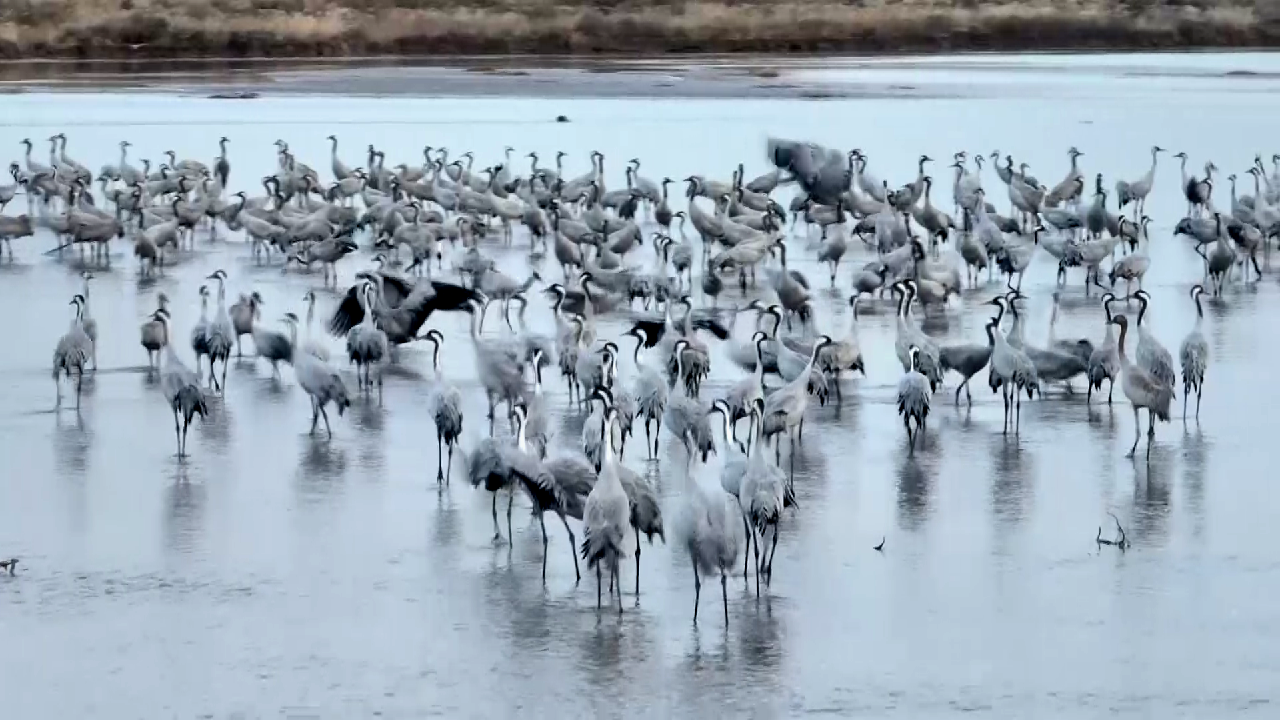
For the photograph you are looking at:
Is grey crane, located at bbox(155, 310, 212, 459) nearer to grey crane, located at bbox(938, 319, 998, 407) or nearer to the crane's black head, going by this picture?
the crane's black head

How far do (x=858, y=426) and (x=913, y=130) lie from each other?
21045 millimetres

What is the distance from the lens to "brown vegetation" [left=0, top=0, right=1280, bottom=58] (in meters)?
55.4

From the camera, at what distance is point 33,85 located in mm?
44094

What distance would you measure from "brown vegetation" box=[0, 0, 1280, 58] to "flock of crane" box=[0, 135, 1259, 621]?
27.5 meters

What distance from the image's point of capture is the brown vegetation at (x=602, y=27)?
5538 centimetres

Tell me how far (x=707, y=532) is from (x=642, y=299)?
355 inches

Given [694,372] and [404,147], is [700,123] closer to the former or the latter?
[404,147]

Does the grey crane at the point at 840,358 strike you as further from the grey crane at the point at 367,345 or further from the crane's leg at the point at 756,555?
the crane's leg at the point at 756,555

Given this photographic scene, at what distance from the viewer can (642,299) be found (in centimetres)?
1794

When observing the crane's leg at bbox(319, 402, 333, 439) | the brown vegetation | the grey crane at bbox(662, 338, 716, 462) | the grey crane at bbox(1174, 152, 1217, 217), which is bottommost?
the crane's leg at bbox(319, 402, 333, 439)

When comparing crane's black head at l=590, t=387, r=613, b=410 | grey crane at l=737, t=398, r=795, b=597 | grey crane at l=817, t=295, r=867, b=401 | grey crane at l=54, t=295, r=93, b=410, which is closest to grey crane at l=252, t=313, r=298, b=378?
grey crane at l=54, t=295, r=93, b=410

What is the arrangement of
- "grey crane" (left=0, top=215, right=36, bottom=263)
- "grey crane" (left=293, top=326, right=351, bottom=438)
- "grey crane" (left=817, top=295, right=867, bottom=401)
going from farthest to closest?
"grey crane" (left=0, top=215, right=36, bottom=263) < "grey crane" (left=817, top=295, right=867, bottom=401) < "grey crane" (left=293, top=326, right=351, bottom=438)

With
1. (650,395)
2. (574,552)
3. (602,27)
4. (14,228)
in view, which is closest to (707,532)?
(574,552)

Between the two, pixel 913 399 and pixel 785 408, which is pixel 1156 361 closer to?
pixel 913 399
